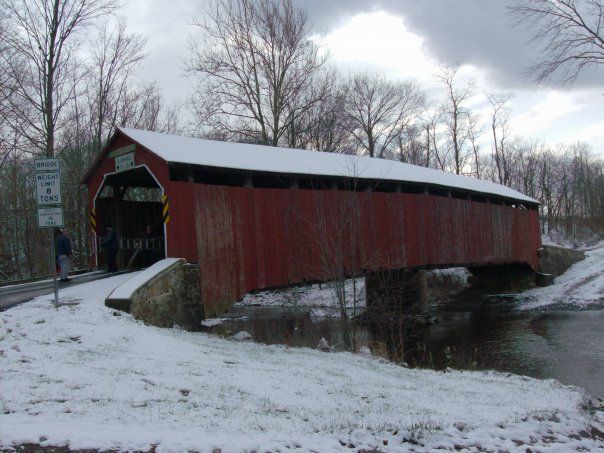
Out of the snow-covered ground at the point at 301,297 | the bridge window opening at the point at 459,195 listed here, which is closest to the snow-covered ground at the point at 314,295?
the snow-covered ground at the point at 301,297

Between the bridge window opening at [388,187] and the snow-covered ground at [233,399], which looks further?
the bridge window opening at [388,187]

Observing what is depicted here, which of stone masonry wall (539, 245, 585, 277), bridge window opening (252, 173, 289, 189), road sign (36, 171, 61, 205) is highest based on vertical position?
bridge window opening (252, 173, 289, 189)

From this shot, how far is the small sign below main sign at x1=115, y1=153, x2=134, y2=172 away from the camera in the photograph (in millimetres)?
11812

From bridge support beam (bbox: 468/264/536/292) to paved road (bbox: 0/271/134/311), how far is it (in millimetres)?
18125

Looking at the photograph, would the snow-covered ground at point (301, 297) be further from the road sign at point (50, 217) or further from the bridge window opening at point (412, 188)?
the road sign at point (50, 217)

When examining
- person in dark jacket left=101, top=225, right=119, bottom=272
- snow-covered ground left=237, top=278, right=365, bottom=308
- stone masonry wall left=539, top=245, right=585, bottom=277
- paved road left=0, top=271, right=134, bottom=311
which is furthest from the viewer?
stone masonry wall left=539, top=245, right=585, bottom=277

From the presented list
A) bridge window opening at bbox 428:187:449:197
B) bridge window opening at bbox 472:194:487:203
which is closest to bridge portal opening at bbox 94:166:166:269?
bridge window opening at bbox 428:187:449:197

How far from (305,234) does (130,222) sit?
471 cm

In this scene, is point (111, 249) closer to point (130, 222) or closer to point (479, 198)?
point (130, 222)

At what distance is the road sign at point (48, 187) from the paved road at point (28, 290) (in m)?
1.93

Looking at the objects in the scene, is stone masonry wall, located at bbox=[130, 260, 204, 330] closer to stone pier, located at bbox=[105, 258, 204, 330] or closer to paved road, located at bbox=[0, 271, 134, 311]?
stone pier, located at bbox=[105, 258, 204, 330]

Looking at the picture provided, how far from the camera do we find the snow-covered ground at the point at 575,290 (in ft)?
67.9

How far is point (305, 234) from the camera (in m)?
13.4

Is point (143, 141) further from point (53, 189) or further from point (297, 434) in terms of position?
point (297, 434)
